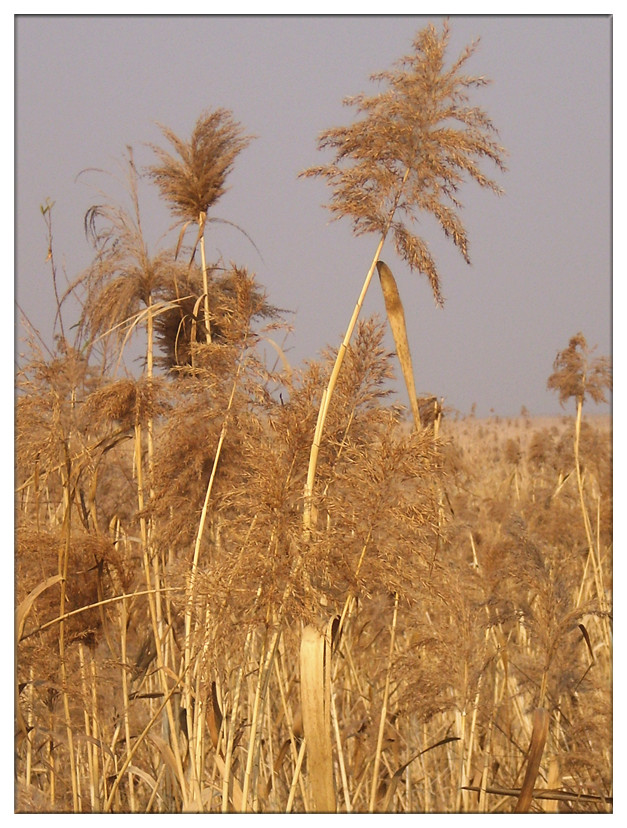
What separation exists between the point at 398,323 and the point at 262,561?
883 mm

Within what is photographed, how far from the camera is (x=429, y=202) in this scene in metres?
2.42

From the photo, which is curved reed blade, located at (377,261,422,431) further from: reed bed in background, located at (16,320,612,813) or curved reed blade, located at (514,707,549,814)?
curved reed blade, located at (514,707,549,814)

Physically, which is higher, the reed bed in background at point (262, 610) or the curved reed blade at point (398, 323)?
the curved reed blade at point (398, 323)

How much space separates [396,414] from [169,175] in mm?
1589

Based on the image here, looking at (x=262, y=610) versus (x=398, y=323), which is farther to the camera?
(x=398, y=323)

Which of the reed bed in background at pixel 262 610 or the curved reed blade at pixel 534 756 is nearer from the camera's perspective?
the reed bed in background at pixel 262 610

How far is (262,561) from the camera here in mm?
2127

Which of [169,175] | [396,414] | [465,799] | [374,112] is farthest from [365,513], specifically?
[169,175]

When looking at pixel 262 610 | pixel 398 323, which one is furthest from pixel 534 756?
pixel 398 323

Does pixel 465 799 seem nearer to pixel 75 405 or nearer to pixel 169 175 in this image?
pixel 75 405

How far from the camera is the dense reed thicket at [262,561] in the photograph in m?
2.26

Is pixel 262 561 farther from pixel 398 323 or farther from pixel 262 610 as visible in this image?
pixel 398 323

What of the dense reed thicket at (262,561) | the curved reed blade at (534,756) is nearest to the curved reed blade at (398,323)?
the dense reed thicket at (262,561)

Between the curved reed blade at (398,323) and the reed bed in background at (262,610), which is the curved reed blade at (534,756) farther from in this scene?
the curved reed blade at (398,323)
